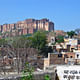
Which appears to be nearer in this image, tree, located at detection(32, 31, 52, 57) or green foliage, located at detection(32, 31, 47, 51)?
tree, located at detection(32, 31, 52, 57)

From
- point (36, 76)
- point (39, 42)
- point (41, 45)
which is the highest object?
point (39, 42)

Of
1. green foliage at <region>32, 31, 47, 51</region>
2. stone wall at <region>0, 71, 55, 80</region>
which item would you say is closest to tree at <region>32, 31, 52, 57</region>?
green foliage at <region>32, 31, 47, 51</region>

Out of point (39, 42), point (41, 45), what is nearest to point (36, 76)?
point (41, 45)

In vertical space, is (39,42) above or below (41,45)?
above

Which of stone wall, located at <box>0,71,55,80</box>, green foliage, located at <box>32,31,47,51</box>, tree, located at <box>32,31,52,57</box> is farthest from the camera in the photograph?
green foliage, located at <box>32,31,47,51</box>

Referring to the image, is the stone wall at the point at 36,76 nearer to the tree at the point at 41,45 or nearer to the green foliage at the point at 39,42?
the tree at the point at 41,45

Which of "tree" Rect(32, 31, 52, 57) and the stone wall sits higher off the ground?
"tree" Rect(32, 31, 52, 57)

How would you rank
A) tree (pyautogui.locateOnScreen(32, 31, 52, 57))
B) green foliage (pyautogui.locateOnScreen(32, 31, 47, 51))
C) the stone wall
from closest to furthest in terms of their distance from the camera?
the stone wall < tree (pyautogui.locateOnScreen(32, 31, 52, 57)) < green foliage (pyautogui.locateOnScreen(32, 31, 47, 51))

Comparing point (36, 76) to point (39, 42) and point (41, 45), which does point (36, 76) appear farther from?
point (39, 42)

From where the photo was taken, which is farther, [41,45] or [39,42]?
[39,42]

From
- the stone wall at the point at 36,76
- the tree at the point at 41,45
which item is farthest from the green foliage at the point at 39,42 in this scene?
the stone wall at the point at 36,76

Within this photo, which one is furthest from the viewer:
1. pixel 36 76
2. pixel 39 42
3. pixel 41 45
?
pixel 39 42

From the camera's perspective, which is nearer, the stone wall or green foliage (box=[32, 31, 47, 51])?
the stone wall

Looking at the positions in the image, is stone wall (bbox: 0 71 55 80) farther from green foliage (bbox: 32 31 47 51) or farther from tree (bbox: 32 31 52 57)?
green foliage (bbox: 32 31 47 51)
